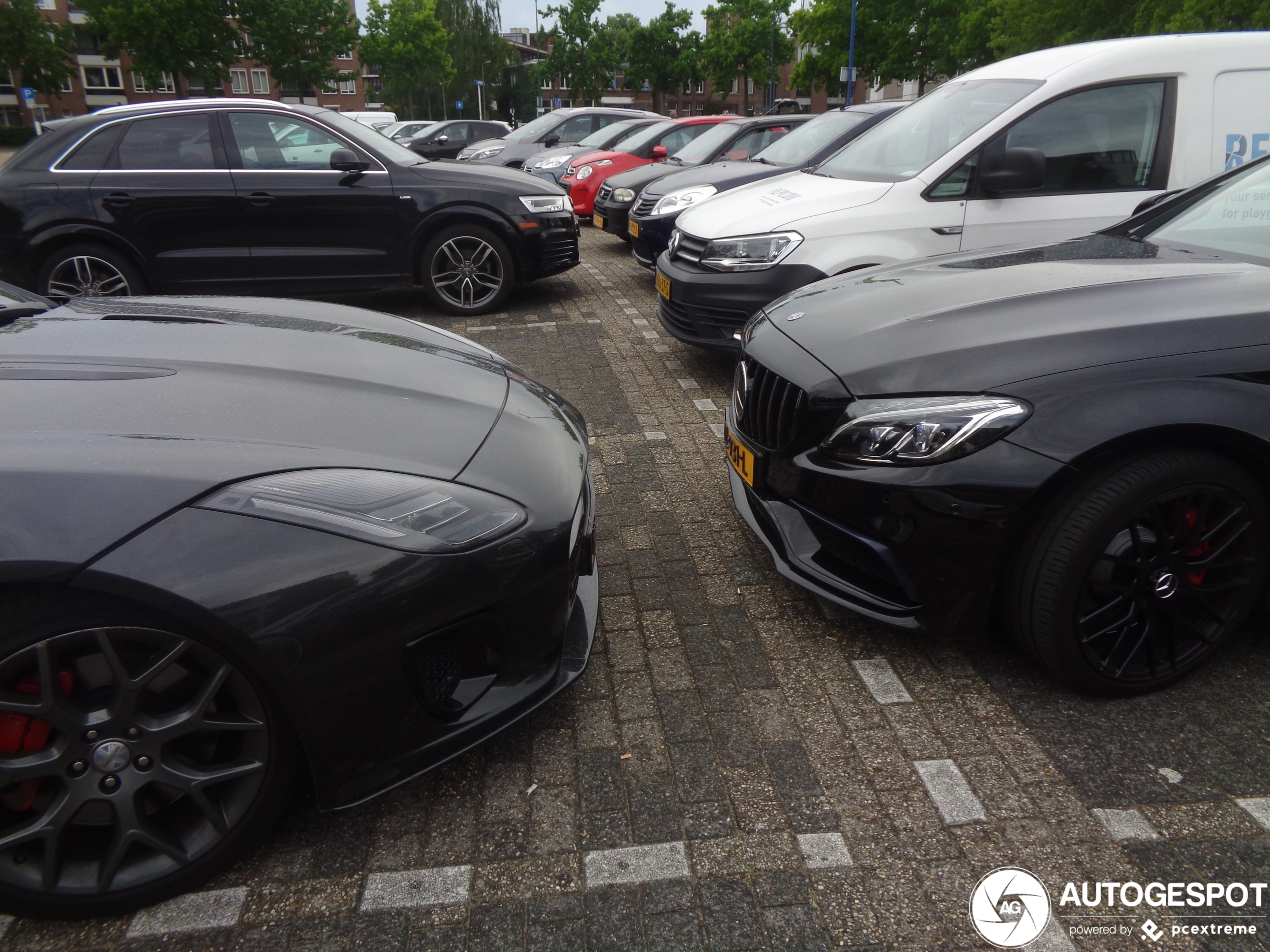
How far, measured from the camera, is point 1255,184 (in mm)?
3166

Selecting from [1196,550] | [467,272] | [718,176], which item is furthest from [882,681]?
[718,176]

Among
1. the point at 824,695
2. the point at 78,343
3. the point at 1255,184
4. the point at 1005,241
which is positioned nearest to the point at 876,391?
the point at 824,695

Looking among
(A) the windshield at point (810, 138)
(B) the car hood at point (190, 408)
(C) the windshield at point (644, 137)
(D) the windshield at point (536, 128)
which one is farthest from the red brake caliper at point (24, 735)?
(D) the windshield at point (536, 128)

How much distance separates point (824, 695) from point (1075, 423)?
1008 mm

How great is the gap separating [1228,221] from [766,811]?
270 centimetres

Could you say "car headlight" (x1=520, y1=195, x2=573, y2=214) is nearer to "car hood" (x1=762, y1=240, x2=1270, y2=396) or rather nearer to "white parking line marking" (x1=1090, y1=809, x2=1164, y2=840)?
"car hood" (x1=762, y1=240, x2=1270, y2=396)

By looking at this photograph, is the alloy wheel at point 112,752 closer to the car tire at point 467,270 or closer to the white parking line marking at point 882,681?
the white parking line marking at point 882,681

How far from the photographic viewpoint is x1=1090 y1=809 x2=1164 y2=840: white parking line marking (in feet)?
6.56

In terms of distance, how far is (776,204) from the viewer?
5.17 m

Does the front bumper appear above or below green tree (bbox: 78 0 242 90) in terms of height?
below

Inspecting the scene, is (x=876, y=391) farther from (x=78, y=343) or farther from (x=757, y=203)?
(x=757, y=203)

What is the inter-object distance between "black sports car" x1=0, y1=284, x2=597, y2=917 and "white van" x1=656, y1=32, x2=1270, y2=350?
317 centimetres

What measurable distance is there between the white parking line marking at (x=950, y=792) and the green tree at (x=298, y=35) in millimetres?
49328

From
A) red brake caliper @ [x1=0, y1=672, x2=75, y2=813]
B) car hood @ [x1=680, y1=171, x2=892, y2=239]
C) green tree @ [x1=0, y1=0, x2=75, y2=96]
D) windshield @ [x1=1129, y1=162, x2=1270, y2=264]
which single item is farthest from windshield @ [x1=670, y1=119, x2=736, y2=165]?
green tree @ [x1=0, y1=0, x2=75, y2=96]
